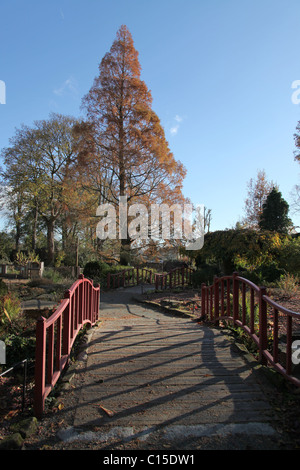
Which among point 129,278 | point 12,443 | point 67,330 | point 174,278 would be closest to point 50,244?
point 129,278

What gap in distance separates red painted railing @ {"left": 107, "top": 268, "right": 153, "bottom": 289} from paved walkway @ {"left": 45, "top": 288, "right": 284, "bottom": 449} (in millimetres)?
10825

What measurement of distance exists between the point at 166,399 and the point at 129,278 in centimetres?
1406

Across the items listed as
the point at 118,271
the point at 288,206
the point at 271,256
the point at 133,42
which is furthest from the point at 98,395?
the point at 288,206

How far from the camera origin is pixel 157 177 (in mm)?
16969

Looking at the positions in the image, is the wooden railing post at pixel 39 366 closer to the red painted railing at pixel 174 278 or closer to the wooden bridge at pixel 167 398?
the wooden bridge at pixel 167 398

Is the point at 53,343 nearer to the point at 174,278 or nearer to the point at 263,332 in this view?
the point at 263,332

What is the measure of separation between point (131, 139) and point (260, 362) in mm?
14542

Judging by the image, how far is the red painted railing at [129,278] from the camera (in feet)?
51.4

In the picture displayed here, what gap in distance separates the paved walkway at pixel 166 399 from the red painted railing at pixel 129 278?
1082 centimetres

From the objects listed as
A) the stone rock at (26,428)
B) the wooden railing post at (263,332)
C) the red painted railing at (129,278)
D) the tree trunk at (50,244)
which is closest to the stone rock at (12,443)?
the stone rock at (26,428)

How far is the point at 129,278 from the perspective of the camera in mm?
17031

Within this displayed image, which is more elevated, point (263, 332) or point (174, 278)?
point (263, 332)

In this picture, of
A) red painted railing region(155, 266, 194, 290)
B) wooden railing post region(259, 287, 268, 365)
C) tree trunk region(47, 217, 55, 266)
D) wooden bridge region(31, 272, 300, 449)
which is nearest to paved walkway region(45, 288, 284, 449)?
wooden bridge region(31, 272, 300, 449)
